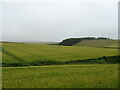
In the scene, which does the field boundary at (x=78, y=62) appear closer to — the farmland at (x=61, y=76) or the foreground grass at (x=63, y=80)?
the farmland at (x=61, y=76)

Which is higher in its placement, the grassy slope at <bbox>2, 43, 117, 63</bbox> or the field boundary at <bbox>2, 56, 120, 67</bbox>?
the grassy slope at <bbox>2, 43, 117, 63</bbox>

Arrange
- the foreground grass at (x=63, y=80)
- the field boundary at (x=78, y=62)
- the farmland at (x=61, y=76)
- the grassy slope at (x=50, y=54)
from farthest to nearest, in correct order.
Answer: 1. the grassy slope at (x=50, y=54)
2. the field boundary at (x=78, y=62)
3. the farmland at (x=61, y=76)
4. the foreground grass at (x=63, y=80)

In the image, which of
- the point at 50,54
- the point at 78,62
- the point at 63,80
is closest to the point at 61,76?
the point at 63,80

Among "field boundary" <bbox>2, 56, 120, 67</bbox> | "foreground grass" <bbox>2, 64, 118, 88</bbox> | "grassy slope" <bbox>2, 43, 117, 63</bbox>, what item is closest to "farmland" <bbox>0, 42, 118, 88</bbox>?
"foreground grass" <bbox>2, 64, 118, 88</bbox>

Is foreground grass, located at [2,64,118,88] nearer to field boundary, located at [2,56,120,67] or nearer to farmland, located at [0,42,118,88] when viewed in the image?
farmland, located at [0,42,118,88]

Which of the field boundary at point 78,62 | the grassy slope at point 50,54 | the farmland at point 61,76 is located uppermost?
the farmland at point 61,76

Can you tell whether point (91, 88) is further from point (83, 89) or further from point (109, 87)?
point (109, 87)

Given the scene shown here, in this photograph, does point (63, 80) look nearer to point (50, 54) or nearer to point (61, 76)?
point (61, 76)

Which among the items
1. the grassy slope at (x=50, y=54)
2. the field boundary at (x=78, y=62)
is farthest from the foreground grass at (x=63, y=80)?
the grassy slope at (x=50, y=54)

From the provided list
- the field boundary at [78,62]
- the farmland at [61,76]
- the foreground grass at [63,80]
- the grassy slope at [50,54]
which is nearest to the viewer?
the foreground grass at [63,80]

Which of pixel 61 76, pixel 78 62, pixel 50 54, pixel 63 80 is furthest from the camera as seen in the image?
pixel 50 54

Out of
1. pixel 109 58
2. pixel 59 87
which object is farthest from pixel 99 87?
pixel 109 58

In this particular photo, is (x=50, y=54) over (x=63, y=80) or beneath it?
beneath

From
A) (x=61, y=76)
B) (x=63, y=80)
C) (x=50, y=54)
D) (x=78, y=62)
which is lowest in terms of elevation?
(x=78, y=62)
